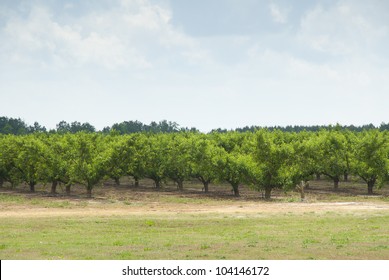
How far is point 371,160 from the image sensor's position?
91.8 meters

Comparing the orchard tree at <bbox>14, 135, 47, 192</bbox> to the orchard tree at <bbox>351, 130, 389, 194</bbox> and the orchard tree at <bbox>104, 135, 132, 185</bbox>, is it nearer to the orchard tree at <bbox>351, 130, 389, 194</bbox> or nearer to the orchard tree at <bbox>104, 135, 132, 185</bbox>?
the orchard tree at <bbox>104, 135, 132, 185</bbox>

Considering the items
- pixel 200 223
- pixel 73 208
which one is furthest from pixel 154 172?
pixel 200 223

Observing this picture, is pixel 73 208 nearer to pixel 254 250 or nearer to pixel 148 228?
pixel 148 228

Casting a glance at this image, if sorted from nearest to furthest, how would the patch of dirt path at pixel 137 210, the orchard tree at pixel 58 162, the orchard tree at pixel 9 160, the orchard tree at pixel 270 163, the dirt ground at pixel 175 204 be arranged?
the patch of dirt path at pixel 137 210
the dirt ground at pixel 175 204
the orchard tree at pixel 270 163
the orchard tree at pixel 58 162
the orchard tree at pixel 9 160

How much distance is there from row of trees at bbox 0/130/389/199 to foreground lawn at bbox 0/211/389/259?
26.3 meters

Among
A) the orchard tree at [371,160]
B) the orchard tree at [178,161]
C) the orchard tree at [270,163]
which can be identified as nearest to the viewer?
the orchard tree at [270,163]

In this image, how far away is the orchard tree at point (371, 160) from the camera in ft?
294

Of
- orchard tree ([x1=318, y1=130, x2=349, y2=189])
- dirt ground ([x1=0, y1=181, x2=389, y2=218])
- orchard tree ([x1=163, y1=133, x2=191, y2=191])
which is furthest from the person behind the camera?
orchard tree ([x1=318, y1=130, x2=349, y2=189])

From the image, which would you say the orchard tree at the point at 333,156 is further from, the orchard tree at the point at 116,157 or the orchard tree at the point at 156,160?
the orchard tree at the point at 116,157

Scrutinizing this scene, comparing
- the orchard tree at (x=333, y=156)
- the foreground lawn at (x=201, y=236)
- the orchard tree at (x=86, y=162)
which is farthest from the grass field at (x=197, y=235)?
the orchard tree at (x=333, y=156)

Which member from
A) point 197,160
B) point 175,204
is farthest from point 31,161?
point 175,204

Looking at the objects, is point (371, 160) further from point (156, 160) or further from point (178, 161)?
point (156, 160)

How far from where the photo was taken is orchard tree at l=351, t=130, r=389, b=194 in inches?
3529

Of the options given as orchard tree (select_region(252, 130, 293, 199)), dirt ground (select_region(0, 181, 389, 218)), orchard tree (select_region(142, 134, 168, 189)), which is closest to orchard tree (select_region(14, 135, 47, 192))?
dirt ground (select_region(0, 181, 389, 218))
